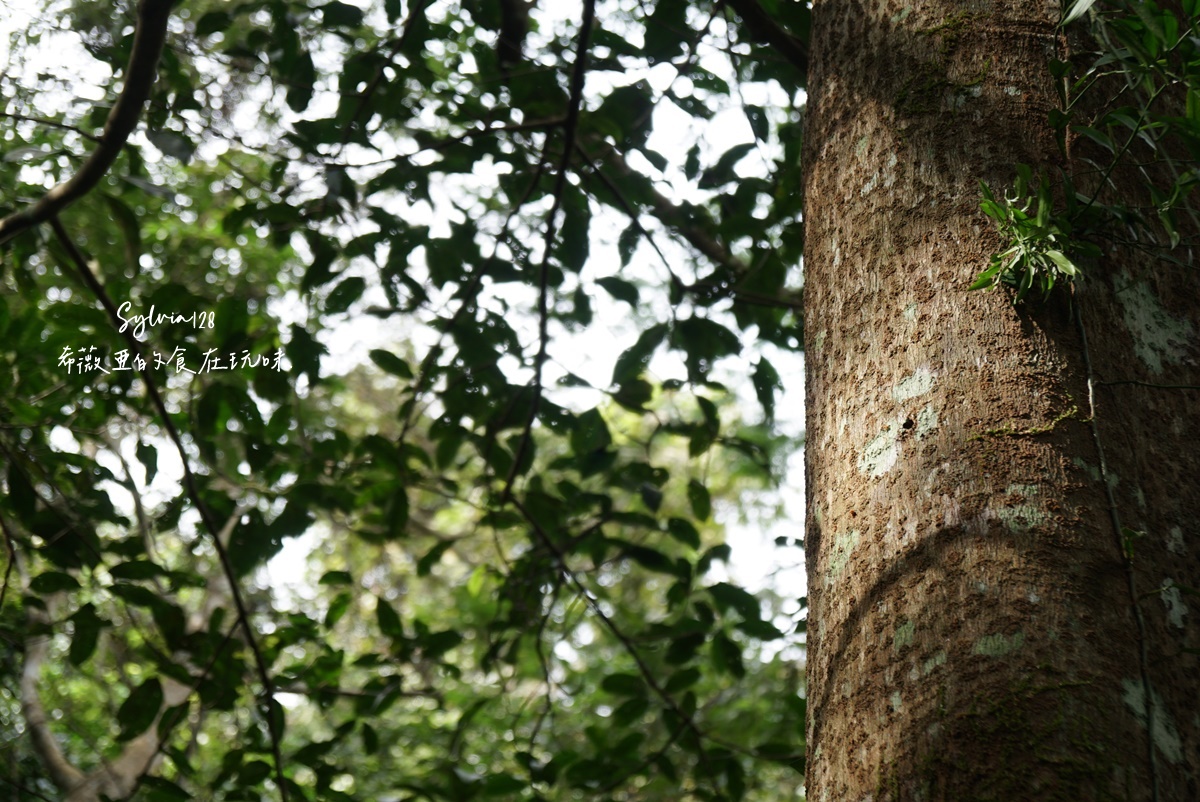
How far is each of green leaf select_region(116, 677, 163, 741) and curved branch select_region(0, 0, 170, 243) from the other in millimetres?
1100

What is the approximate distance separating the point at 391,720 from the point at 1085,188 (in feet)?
22.9

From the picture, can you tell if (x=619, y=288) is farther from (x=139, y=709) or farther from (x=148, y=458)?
(x=139, y=709)

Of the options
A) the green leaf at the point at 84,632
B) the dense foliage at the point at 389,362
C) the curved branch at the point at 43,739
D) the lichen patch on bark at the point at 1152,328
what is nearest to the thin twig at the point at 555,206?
the dense foliage at the point at 389,362

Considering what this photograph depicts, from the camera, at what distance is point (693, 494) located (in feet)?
9.52

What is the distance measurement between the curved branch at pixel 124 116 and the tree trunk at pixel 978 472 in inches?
52.8

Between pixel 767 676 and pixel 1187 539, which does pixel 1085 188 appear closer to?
pixel 1187 539

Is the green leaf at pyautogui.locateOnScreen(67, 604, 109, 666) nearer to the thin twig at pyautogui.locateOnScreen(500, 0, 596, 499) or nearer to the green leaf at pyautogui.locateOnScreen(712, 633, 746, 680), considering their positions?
the thin twig at pyautogui.locateOnScreen(500, 0, 596, 499)

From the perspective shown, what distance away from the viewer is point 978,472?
91 centimetres

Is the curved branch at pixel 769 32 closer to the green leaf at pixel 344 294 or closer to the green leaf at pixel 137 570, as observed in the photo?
the green leaf at pixel 344 294

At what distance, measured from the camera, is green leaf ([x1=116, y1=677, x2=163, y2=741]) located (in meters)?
2.28

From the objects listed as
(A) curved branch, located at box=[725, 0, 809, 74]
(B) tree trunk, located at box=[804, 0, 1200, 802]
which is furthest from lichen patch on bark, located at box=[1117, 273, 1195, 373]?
(A) curved branch, located at box=[725, 0, 809, 74]

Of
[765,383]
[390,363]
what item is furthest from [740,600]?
[390,363]

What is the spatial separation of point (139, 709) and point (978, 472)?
214 centimetres

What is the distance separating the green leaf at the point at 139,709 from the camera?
228cm
